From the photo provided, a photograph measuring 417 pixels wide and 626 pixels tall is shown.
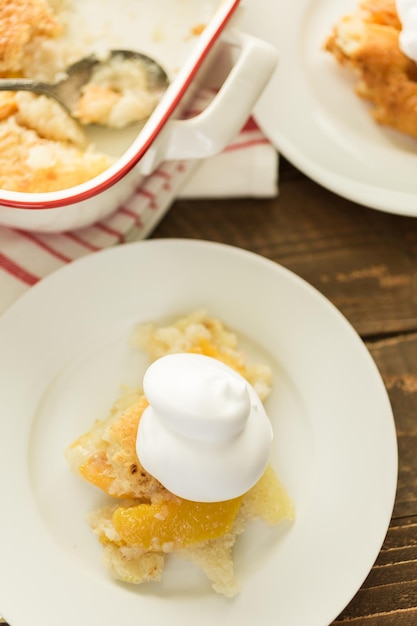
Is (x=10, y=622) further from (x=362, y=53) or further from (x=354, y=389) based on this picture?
(x=362, y=53)

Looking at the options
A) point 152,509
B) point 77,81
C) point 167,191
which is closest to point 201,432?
point 152,509

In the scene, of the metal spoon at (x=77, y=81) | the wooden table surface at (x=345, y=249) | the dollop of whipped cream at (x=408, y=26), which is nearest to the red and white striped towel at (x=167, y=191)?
the wooden table surface at (x=345, y=249)

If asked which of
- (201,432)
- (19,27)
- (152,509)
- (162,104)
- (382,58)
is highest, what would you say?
(19,27)

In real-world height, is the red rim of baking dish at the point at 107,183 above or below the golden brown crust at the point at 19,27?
A: below

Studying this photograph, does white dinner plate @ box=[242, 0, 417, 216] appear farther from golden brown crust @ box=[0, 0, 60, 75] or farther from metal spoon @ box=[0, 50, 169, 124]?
golden brown crust @ box=[0, 0, 60, 75]

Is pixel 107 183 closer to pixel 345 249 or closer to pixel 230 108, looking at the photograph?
pixel 230 108

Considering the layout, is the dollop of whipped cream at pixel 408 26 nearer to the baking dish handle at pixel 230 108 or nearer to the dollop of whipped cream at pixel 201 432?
the baking dish handle at pixel 230 108
